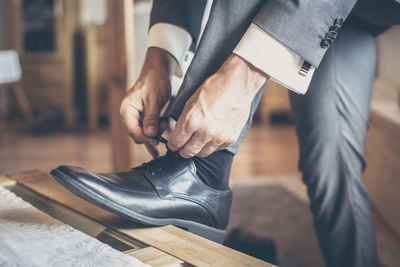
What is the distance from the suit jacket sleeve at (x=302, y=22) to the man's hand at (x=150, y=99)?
8.6 inches

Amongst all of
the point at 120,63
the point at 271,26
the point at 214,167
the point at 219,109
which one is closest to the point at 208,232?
the point at 214,167

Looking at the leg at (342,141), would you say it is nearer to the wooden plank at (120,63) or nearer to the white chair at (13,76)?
the wooden plank at (120,63)

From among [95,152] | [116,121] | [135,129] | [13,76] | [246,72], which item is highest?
[246,72]

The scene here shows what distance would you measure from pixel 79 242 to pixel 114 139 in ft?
3.71

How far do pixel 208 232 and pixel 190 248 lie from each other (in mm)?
130

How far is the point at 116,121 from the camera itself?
5.05ft

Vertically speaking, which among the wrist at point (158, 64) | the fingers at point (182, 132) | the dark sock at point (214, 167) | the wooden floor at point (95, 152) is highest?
the wrist at point (158, 64)

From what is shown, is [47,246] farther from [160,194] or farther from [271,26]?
[271,26]

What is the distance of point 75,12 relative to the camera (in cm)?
369

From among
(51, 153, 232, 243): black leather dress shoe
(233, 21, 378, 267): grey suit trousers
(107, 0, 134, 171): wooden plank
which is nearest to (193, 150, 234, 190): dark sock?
(51, 153, 232, 243): black leather dress shoe

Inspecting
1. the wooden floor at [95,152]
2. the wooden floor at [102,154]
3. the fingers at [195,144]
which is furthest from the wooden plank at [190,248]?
the wooden floor at [95,152]

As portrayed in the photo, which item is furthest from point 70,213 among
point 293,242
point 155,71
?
point 293,242

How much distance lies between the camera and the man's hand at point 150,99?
2.01 ft

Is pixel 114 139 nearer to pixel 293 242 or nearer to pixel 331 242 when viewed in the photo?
pixel 293 242
